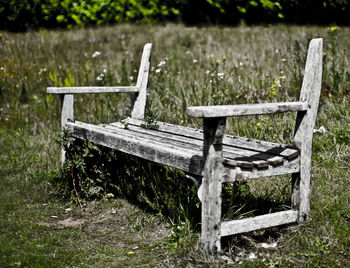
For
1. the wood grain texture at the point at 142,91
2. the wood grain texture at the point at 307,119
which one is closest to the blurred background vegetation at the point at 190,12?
the wood grain texture at the point at 142,91

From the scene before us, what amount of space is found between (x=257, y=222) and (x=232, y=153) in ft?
1.50

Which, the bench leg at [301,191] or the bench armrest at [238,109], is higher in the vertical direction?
the bench armrest at [238,109]

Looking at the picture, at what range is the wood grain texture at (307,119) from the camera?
258 cm

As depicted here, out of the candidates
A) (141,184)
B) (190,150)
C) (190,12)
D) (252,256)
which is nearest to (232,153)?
(190,150)

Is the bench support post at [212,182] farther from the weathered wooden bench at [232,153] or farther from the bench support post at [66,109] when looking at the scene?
the bench support post at [66,109]

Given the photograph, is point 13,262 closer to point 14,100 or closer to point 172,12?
point 14,100

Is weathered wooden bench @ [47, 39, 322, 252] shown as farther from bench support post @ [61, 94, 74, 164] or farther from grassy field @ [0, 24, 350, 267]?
bench support post @ [61, 94, 74, 164]

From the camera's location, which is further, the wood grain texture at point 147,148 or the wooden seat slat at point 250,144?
the wooden seat slat at point 250,144

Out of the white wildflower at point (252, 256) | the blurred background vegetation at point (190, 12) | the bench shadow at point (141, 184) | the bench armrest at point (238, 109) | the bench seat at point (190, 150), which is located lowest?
the white wildflower at point (252, 256)

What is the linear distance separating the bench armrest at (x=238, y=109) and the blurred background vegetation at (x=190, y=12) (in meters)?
8.37

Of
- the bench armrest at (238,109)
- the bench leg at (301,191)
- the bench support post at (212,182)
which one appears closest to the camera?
the bench armrest at (238,109)

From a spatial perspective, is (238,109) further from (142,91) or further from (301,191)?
(142,91)

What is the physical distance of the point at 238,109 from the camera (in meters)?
2.21

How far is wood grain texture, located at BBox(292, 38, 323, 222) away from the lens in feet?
8.46
